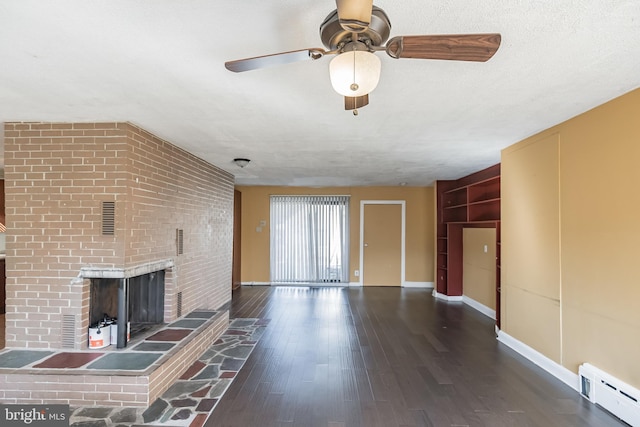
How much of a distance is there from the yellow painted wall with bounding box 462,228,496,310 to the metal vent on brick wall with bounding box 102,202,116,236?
16.6ft

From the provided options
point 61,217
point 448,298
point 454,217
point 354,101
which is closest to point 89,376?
point 61,217

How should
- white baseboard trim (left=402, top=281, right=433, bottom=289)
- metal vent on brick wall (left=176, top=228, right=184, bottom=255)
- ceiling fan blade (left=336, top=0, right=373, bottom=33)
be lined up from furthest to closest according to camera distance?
1. white baseboard trim (left=402, top=281, right=433, bottom=289)
2. metal vent on brick wall (left=176, top=228, right=184, bottom=255)
3. ceiling fan blade (left=336, top=0, right=373, bottom=33)

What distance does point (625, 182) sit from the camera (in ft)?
7.42

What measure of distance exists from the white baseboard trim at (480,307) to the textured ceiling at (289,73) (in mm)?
2773

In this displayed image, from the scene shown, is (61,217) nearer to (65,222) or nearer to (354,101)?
(65,222)

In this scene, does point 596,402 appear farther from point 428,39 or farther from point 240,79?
point 240,79

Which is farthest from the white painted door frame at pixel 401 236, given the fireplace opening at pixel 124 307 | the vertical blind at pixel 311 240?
the fireplace opening at pixel 124 307

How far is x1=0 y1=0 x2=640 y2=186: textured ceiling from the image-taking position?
1396 mm

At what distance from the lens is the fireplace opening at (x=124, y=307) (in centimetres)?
285

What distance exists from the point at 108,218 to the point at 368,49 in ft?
8.88

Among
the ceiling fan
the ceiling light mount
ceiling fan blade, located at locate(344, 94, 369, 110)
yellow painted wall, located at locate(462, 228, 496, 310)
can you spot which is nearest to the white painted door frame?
yellow painted wall, located at locate(462, 228, 496, 310)

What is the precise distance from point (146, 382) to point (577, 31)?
11.4 ft

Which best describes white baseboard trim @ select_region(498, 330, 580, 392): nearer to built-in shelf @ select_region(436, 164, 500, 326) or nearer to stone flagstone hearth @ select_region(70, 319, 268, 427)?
built-in shelf @ select_region(436, 164, 500, 326)

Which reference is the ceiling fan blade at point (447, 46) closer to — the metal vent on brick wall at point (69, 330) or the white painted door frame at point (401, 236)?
the metal vent on brick wall at point (69, 330)
